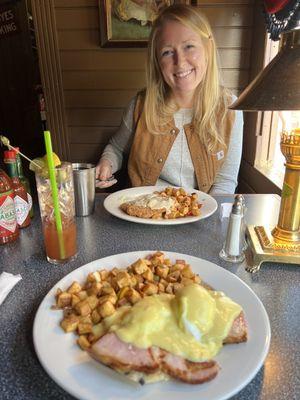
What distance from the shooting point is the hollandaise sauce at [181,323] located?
1.75ft

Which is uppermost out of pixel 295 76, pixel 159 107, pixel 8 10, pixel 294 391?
pixel 8 10

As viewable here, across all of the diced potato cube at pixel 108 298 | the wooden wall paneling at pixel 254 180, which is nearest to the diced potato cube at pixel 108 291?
the diced potato cube at pixel 108 298

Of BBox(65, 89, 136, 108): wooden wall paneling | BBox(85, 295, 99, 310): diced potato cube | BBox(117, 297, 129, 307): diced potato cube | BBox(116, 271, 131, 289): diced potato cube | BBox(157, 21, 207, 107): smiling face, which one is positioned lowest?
BBox(117, 297, 129, 307): diced potato cube

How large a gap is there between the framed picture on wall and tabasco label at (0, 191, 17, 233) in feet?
6.00

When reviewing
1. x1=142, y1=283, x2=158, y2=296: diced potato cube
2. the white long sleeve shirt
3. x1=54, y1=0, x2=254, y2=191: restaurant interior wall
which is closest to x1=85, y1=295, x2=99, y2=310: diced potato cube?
x1=142, y1=283, x2=158, y2=296: diced potato cube

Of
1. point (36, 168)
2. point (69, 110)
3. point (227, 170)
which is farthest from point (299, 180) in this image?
point (69, 110)

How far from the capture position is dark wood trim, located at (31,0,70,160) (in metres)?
2.36

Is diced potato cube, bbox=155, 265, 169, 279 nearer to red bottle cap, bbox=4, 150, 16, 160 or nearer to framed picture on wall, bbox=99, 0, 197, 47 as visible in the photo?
red bottle cap, bbox=4, 150, 16, 160

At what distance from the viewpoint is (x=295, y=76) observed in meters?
0.67

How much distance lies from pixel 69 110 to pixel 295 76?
2.27 metres

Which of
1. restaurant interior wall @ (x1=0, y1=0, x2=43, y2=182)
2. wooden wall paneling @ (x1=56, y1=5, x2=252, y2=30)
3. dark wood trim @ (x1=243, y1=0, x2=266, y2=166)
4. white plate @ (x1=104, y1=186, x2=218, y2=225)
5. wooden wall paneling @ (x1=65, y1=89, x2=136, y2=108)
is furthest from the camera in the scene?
restaurant interior wall @ (x1=0, y1=0, x2=43, y2=182)

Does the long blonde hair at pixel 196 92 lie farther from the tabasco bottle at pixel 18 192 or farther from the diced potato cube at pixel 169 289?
the diced potato cube at pixel 169 289

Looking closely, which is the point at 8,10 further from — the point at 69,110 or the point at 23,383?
Result: the point at 23,383

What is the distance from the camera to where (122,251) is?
0.97 m
